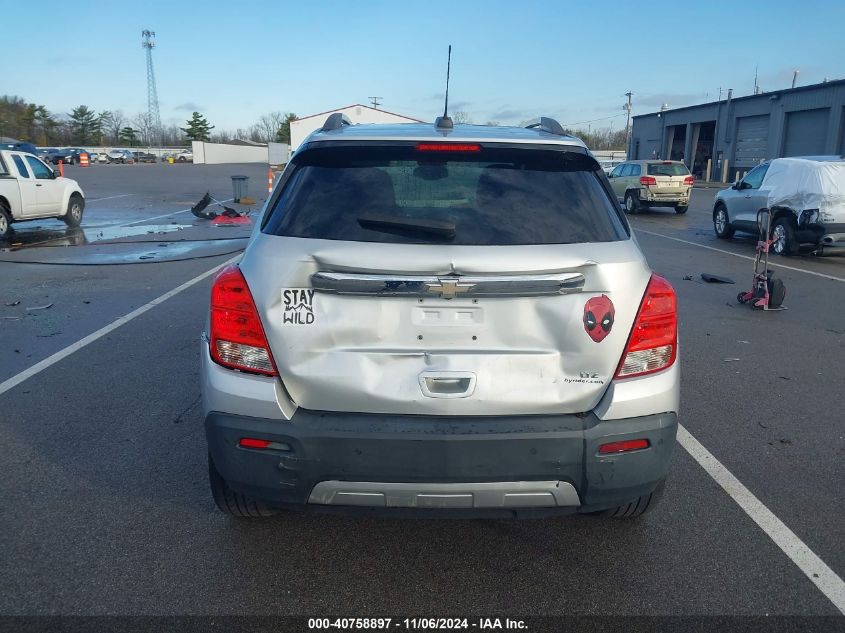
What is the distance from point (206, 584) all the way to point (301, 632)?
53cm

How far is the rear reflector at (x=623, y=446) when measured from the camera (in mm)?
2654

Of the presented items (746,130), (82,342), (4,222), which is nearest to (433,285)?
(82,342)

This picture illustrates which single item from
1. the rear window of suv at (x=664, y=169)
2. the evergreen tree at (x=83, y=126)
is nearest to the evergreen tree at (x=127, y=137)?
the evergreen tree at (x=83, y=126)

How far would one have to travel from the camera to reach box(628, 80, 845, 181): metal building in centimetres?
3866

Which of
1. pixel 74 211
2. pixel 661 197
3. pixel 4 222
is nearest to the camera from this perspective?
pixel 4 222

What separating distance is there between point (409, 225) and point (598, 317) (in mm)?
826

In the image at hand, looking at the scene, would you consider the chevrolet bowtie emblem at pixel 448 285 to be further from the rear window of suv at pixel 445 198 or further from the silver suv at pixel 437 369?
the rear window of suv at pixel 445 198

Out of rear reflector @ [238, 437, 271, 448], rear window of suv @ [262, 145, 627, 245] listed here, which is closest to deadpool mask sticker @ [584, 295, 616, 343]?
rear window of suv @ [262, 145, 627, 245]

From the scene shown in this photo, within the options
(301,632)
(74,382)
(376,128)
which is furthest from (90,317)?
(301,632)

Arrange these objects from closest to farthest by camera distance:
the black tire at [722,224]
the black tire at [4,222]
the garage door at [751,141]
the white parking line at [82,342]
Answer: the white parking line at [82,342] → the black tire at [4,222] → the black tire at [722,224] → the garage door at [751,141]

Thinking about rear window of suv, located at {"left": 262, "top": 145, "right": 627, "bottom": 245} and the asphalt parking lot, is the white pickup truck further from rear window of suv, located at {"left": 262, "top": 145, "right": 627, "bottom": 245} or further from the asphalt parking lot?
rear window of suv, located at {"left": 262, "top": 145, "right": 627, "bottom": 245}

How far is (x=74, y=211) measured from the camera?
17531 mm

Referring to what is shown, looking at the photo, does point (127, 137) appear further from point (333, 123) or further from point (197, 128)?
point (333, 123)

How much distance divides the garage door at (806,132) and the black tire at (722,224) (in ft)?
91.0
